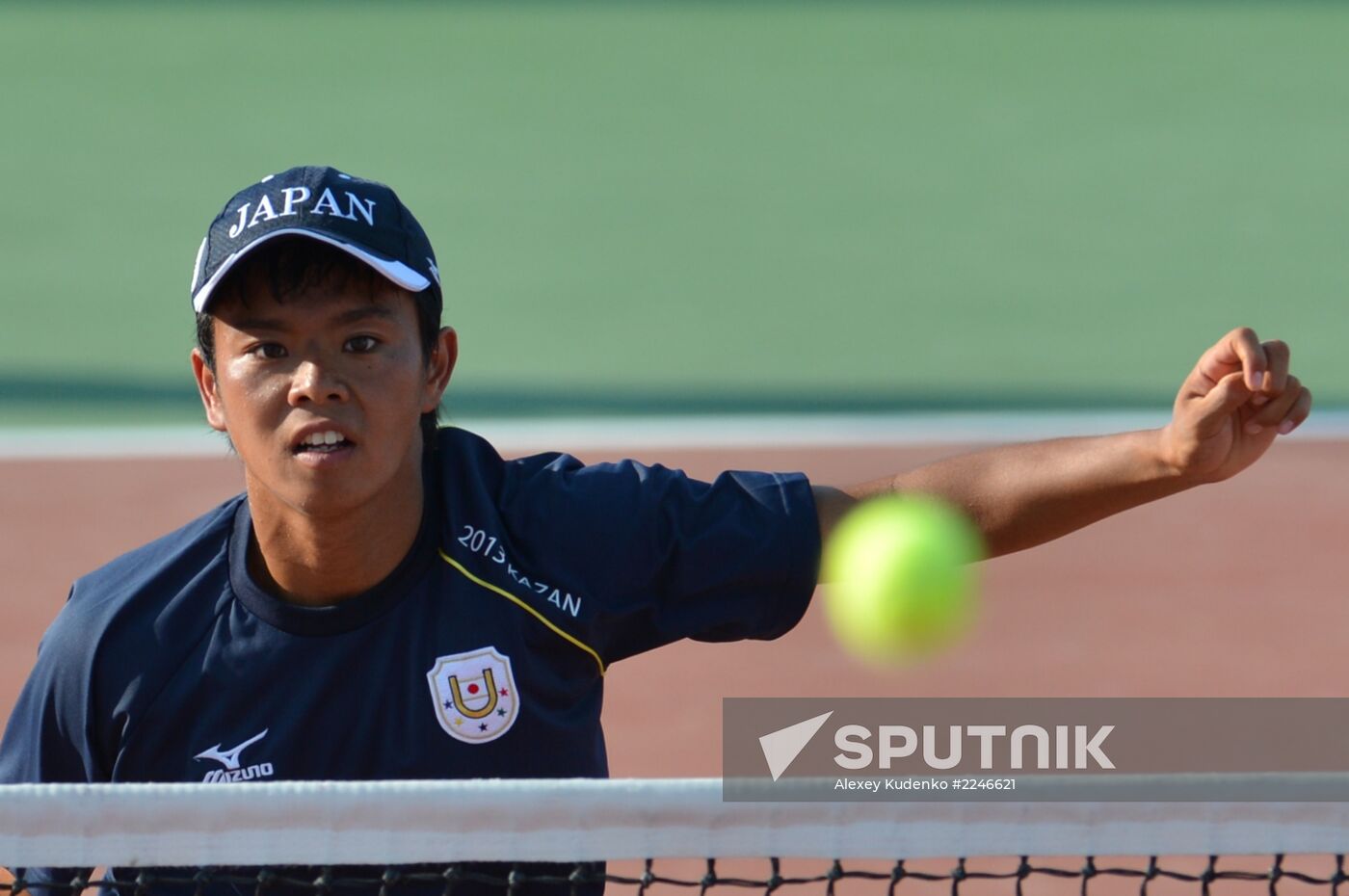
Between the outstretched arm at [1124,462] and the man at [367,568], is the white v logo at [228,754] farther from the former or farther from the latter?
the outstretched arm at [1124,462]

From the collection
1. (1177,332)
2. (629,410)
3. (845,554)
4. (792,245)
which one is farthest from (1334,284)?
(845,554)

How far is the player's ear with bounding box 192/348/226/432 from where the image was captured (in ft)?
11.5

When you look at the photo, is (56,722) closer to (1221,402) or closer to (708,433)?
(1221,402)

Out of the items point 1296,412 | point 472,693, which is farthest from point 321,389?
point 1296,412

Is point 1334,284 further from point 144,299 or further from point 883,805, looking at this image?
point 883,805

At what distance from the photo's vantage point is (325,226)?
130 inches

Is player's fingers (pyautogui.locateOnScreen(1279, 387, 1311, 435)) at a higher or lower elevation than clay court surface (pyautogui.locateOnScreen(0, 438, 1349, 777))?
lower

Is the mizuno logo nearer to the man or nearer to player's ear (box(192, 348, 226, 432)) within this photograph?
the man

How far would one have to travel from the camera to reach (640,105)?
48.6 feet

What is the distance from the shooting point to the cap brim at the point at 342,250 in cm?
328

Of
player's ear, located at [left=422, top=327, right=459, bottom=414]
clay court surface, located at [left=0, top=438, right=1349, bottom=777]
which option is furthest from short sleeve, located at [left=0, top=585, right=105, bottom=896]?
clay court surface, located at [left=0, top=438, right=1349, bottom=777]

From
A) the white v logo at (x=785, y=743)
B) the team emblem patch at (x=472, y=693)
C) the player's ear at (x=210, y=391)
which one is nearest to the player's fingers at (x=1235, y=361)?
the team emblem patch at (x=472, y=693)

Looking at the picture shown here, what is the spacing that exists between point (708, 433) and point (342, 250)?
6352 mm

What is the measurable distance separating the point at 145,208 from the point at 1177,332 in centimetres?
669
